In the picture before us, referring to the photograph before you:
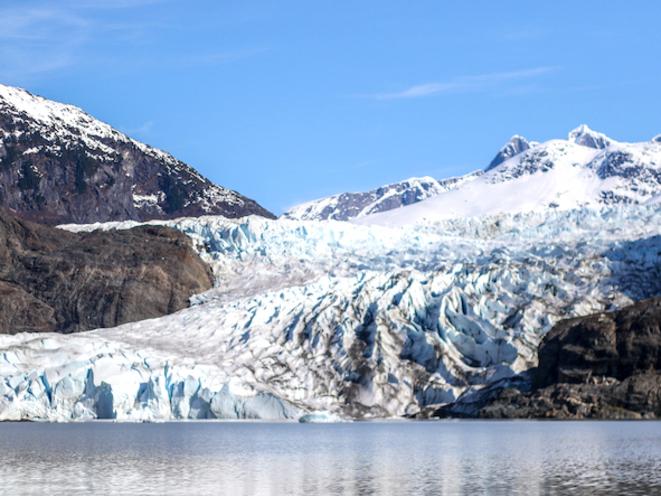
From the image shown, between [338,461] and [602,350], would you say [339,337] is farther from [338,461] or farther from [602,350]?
[338,461]

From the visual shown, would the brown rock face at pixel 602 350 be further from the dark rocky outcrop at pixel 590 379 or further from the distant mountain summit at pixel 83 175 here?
the distant mountain summit at pixel 83 175

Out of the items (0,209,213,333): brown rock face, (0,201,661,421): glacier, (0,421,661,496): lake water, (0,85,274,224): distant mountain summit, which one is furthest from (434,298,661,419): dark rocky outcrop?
(0,85,274,224): distant mountain summit

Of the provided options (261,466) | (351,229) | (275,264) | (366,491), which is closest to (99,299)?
(275,264)

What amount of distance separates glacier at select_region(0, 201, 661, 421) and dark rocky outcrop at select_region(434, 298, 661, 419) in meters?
2.31

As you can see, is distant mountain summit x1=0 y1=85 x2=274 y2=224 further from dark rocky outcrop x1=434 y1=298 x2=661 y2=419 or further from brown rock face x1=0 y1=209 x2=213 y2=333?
dark rocky outcrop x1=434 y1=298 x2=661 y2=419

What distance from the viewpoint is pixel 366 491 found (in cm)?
3509

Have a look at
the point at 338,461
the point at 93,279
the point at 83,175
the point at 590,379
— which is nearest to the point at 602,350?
the point at 590,379

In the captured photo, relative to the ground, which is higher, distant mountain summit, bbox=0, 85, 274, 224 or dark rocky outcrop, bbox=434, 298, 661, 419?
distant mountain summit, bbox=0, 85, 274, 224

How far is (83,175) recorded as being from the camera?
17338cm

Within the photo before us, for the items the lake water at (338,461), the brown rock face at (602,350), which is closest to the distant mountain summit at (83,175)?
the brown rock face at (602,350)

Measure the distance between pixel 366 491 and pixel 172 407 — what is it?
41854 mm

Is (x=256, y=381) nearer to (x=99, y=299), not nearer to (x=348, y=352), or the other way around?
(x=348, y=352)

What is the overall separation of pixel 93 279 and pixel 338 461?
6001cm

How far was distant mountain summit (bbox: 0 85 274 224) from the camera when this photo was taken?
562 ft
